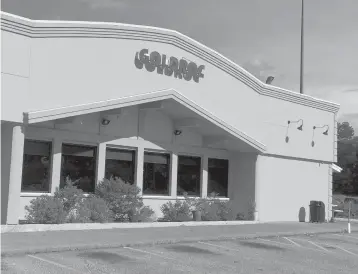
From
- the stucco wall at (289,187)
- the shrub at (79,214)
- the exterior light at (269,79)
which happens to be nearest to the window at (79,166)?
the shrub at (79,214)

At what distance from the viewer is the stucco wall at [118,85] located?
15844 mm

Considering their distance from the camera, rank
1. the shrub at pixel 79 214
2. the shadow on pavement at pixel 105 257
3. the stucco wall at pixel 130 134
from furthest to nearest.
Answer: the stucco wall at pixel 130 134, the shrub at pixel 79 214, the shadow on pavement at pixel 105 257

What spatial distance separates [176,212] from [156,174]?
1.89m

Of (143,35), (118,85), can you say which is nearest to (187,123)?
(118,85)

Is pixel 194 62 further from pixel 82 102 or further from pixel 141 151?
pixel 82 102

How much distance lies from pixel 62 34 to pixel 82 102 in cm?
224

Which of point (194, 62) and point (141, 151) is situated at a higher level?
point (194, 62)

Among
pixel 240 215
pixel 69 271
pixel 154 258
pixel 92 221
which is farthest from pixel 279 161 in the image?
pixel 69 271

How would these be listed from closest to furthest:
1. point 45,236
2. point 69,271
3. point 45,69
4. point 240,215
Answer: point 69,271, point 45,236, point 45,69, point 240,215

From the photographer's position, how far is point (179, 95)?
19.1 m

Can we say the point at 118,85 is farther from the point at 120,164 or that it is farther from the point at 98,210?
the point at 98,210

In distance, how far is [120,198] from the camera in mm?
18250

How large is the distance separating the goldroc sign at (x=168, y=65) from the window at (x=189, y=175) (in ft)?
11.7

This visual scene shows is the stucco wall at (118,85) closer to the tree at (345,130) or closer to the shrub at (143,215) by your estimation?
the shrub at (143,215)
